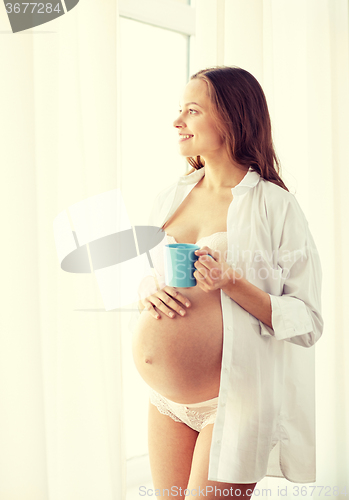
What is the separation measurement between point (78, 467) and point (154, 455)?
264 millimetres

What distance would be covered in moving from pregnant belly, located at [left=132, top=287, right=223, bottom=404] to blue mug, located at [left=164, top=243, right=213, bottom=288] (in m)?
0.09

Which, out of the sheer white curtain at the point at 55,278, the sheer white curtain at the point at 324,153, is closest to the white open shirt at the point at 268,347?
the sheer white curtain at the point at 55,278

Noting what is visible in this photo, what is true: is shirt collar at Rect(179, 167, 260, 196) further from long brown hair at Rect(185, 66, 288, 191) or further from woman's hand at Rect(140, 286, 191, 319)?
woman's hand at Rect(140, 286, 191, 319)

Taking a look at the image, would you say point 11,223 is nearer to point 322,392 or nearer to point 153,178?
point 153,178

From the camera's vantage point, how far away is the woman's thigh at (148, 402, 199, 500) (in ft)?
3.61

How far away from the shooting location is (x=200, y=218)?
1143 millimetres

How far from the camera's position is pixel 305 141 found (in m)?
1.70

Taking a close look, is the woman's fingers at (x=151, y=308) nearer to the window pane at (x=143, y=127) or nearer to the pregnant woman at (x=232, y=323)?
the pregnant woman at (x=232, y=323)

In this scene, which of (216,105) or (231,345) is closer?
(231,345)

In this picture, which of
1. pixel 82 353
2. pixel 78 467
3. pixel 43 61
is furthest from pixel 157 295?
pixel 43 61

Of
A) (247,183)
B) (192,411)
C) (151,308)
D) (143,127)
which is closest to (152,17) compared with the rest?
(143,127)

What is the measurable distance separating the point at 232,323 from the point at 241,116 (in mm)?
541

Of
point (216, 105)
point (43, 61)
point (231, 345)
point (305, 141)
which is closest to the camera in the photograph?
point (231, 345)

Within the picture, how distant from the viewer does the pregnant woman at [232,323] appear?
0.97 metres
